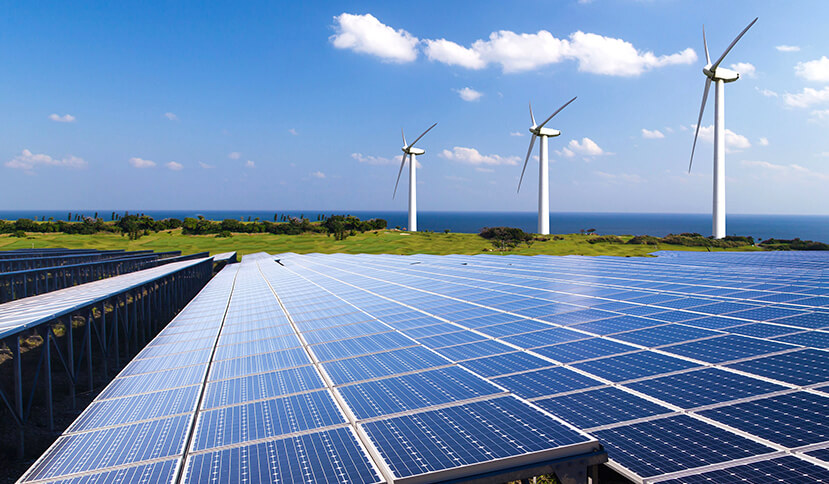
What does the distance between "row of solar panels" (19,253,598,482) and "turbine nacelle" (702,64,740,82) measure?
97.8m

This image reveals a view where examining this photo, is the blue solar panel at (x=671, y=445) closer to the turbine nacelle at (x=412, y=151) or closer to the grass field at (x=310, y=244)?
the grass field at (x=310, y=244)

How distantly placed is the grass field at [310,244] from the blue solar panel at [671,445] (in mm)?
94061

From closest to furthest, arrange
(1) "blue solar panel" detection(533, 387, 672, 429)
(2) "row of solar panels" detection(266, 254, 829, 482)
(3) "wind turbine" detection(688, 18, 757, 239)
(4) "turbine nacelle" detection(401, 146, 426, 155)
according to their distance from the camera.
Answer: (2) "row of solar panels" detection(266, 254, 829, 482) → (1) "blue solar panel" detection(533, 387, 672, 429) → (3) "wind turbine" detection(688, 18, 757, 239) → (4) "turbine nacelle" detection(401, 146, 426, 155)

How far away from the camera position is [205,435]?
349 inches

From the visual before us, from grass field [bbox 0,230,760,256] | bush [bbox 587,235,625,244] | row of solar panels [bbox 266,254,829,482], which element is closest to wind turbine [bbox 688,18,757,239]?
grass field [bbox 0,230,760,256]

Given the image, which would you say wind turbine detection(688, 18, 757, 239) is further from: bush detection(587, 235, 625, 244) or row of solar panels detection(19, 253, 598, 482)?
row of solar panels detection(19, 253, 598, 482)

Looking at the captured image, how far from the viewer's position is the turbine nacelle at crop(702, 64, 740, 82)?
3322 inches

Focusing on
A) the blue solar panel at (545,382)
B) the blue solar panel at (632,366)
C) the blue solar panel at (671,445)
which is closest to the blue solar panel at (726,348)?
the blue solar panel at (632,366)

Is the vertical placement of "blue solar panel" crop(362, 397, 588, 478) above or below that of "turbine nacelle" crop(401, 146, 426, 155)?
below

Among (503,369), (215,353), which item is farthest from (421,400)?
(215,353)

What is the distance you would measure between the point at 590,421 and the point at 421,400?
376 cm

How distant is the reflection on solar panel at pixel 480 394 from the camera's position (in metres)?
7.55

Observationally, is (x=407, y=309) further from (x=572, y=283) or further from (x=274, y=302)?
(x=572, y=283)

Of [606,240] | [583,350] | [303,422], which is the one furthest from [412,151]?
[303,422]
